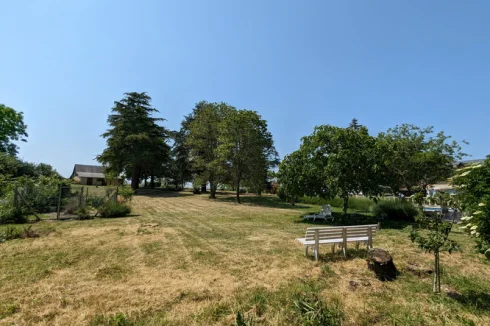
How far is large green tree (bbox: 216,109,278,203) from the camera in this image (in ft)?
91.5

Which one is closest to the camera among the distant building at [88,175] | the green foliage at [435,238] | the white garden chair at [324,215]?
the green foliage at [435,238]

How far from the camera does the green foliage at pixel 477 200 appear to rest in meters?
3.82

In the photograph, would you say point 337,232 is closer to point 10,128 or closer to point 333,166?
point 333,166

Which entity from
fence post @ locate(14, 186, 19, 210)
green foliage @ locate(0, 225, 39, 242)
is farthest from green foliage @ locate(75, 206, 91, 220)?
green foliage @ locate(0, 225, 39, 242)

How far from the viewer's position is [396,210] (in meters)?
15.7

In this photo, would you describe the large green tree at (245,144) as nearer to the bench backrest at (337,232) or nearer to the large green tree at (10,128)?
the bench backrest at (337,232)

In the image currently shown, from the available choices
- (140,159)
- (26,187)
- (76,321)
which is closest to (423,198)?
(76,321)

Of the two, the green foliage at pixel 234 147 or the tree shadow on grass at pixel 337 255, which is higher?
the green foliage at pixel 234 147

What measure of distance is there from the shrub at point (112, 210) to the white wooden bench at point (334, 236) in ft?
37.0

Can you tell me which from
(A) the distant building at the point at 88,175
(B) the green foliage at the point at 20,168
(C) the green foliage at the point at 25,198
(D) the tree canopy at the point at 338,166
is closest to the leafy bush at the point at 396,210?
(D) the tree canopy at the point at 338,166

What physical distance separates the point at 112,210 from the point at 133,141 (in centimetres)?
2643

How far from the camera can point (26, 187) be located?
1320 centimetres

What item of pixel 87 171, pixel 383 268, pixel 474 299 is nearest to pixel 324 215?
pixel 383 268

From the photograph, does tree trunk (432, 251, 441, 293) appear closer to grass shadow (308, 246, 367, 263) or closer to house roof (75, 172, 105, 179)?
grass shadow (308, 246, 367, 263)
